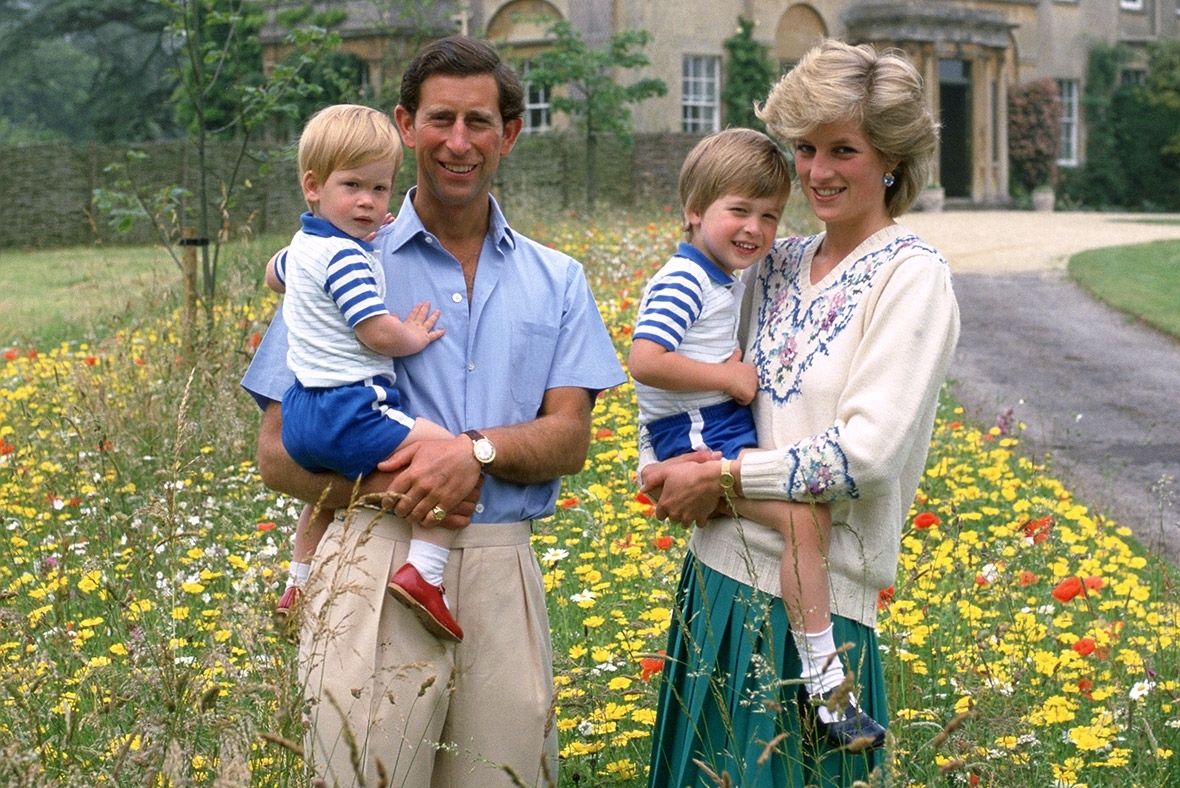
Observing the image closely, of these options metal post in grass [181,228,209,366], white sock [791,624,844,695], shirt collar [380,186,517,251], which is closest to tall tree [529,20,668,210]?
metal post in grass [181,228,209,366]

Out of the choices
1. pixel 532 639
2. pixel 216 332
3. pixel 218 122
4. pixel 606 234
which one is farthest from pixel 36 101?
pixel 532 639

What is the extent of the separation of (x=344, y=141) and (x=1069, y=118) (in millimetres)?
38302

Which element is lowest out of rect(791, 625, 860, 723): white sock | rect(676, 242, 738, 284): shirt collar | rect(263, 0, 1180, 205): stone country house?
rect(791, 625, 860, 723): white sock

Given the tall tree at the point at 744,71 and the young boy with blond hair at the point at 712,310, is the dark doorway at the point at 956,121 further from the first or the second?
the young boy with blond hair at the point at 712,310

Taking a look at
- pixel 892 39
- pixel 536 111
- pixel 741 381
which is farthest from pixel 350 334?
pixel 892 39

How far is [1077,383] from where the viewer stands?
10.9 metres

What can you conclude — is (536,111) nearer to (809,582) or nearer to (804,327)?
(804,327)

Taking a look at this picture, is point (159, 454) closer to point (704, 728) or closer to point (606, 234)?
point (704, 728)

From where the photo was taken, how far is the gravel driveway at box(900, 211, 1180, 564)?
7484 mm

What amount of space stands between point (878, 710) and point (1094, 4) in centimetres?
3954

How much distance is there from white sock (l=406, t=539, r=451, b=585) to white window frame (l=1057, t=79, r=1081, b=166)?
37.9m

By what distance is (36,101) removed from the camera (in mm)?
61969

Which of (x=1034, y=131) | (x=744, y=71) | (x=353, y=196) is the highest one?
(x=744, y=71)

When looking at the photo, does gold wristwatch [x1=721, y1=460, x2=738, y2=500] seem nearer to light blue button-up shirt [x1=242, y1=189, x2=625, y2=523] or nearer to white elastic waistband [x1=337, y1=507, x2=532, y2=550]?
light blue button-up shirt [x1=242, y1=189, x2=625, y2=523]
